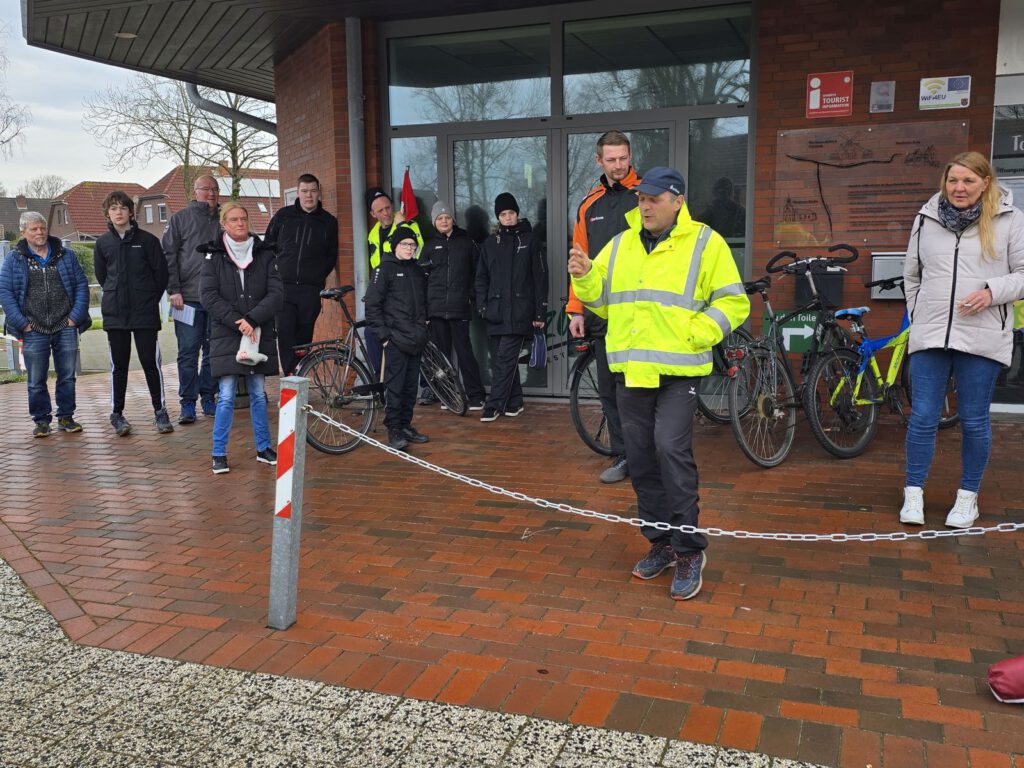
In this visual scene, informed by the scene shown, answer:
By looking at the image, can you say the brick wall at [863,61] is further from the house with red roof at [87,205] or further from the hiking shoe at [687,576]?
the house with red roof at [87,205]

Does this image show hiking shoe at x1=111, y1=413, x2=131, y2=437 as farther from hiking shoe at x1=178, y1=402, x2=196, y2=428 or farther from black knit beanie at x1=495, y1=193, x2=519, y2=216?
black knit beanie at x1=495, y1=193, x2=519, y2=216

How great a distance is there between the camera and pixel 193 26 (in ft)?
30.9

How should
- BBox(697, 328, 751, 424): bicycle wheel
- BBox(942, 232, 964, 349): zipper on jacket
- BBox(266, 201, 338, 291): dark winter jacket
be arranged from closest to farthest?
BBox(942, 232, 964, 349): zipper on jacket
BBox(697, 328, 751, 424): bicycle wheel
BBox(266, 201, 338, 291): dark winter jacket

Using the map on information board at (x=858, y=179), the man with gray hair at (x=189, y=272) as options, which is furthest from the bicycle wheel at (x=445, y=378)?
the map on information board at (x=858, y=179)

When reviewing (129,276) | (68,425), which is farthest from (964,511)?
(68,425)

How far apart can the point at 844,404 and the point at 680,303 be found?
304 centimetres

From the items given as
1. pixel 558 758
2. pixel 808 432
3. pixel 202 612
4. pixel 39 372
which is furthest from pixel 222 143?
pixel 558 758

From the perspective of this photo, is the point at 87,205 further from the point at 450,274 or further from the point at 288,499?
the point at 288,499

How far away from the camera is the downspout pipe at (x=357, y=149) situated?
8.95 meters

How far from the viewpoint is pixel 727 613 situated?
153 inches

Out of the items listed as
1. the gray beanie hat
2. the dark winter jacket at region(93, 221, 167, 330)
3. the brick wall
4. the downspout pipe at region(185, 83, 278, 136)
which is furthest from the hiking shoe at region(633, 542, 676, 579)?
the downspout pipe at region(185, 83, 278, 136)

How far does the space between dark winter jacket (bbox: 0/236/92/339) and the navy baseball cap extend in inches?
224

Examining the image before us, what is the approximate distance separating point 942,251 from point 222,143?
24.8 meters

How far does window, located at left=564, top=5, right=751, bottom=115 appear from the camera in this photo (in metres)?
8.08
